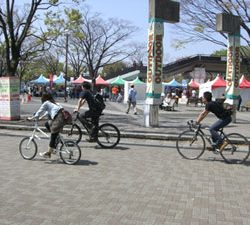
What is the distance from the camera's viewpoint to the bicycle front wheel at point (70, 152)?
975 centimetres

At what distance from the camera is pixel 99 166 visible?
9.62m

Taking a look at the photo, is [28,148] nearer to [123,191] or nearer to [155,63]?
[123,191]

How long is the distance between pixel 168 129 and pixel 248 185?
885 cm

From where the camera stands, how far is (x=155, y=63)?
1734 centimetres

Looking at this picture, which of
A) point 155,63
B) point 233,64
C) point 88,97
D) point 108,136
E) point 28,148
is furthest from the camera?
Answer: point 233,64

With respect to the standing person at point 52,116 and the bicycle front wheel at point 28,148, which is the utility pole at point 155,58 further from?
the standing person at point 52,116

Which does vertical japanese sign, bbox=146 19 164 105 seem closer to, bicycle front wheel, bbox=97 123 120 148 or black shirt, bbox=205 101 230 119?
bicycle front wheel, bbox=97 123 120 148

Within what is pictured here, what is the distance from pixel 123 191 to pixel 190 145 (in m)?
3.90

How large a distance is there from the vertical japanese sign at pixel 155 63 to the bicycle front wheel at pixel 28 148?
748cm

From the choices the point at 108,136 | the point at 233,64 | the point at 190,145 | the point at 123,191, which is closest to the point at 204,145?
the point at 190,145

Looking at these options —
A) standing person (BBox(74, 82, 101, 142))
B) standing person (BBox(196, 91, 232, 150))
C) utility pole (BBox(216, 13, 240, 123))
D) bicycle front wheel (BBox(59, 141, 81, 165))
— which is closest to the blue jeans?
standing person (BBox(196, 91, 232, 150))

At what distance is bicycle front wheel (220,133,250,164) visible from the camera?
34.3ft

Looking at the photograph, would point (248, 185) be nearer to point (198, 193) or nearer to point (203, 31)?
point (198, 193)

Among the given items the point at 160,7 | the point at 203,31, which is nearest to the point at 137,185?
the point at 160,7
